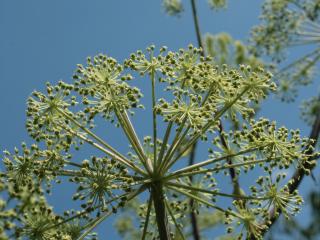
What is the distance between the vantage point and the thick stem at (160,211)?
275 inches

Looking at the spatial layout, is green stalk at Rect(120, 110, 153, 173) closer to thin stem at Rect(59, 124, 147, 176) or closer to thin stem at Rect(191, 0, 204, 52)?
thin stem at Rect(59, 124, 147, 176)

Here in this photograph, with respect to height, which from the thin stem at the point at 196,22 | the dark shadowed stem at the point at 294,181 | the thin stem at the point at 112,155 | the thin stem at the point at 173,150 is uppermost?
the thin stem at the point at 196,22

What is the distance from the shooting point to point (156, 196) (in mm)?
7258

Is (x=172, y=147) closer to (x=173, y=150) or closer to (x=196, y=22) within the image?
(x=173, y=150)

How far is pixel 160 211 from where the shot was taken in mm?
7090

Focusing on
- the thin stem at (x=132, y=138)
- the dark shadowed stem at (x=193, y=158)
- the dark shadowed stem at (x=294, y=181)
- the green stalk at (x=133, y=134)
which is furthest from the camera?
the dark shadowed stem at (x=193, y=158)

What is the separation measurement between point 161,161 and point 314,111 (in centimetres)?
830

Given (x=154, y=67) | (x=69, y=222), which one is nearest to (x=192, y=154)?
(x=154, y=67)

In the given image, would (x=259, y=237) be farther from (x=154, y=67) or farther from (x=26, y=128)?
(x=26, y=128)

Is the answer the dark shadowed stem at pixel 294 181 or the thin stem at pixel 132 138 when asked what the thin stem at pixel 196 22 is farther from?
the dark shadowed stem at pixel 294 181

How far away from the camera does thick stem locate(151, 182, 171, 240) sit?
7.00 meters

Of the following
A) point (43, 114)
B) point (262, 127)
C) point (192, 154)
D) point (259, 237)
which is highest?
point (192, 154)

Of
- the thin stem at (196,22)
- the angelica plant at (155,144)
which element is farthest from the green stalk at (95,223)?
the thin stem at (196,22)

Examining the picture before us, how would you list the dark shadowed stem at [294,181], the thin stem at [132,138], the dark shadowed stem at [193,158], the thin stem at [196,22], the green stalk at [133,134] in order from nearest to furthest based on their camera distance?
the dark shadowed stem at [294,181]
the thin stem at [132,138]
the green stalk at [133,134]
the dark shadowed stem at [193,158]
the thin stem at [196,22]
